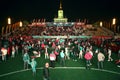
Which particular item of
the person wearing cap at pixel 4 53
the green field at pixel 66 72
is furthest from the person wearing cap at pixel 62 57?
the person wearing cap at pixel 4 53

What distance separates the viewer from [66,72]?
20.8m

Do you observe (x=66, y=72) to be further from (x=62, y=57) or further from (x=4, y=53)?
(x=4, y=53)

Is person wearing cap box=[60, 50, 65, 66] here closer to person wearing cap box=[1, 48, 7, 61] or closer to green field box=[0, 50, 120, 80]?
green field box=[0, 50, 120, 80]

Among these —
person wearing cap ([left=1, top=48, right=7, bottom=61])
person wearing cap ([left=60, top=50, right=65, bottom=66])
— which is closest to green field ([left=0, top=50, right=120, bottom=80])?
person wearing cap ([left=60, top=50, right=65, bottom=66])

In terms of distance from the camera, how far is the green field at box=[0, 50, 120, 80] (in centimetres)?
1887

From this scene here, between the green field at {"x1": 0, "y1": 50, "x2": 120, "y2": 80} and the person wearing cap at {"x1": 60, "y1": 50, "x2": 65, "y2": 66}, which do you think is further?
the person wearing cap at {"x1": 60, "y1": 50, "x2": 65, "y2": 66}

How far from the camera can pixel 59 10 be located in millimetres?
149750

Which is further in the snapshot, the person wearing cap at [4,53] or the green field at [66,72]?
the person wearing cap at [4,53]

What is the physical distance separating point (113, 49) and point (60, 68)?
14.3 m

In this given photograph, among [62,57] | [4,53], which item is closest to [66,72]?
[62,57]

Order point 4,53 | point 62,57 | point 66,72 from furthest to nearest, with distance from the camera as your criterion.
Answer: point 4,53 < point 62,57 < point 66,72

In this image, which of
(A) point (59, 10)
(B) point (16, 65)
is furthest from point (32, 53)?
(A) point (59, 10)

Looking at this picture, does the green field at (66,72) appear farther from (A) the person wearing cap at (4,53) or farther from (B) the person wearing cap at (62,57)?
(A) the person wearing cap at (4,53)

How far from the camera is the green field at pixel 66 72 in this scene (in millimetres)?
18867
